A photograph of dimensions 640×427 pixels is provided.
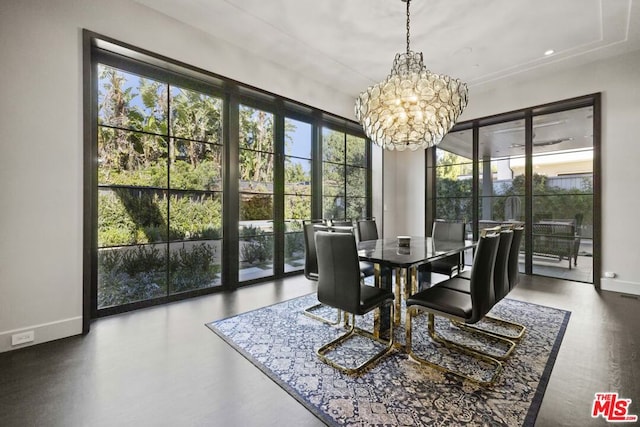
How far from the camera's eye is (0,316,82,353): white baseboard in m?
2.17

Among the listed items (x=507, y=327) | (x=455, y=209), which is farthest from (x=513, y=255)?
(x=455, y=209)

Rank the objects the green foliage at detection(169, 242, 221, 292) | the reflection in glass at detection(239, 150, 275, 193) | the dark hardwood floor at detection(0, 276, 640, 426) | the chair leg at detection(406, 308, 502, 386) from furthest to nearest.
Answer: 1. the reflection in glass at detection(239, 150, 275, 193)
2. the green foliage at detection(169, 242, 221, 292)
3. the chair leg at detection(406, 308, 502, 386)
4. the dark hardwood floor at detection(0, 276, 640, 426)

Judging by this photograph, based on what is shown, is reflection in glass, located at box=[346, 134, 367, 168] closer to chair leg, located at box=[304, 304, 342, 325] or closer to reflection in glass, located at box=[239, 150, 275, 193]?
reflection in glass, located at box=[239, 150, 275, 193]

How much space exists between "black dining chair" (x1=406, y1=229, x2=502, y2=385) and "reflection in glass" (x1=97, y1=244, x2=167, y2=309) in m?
2.75

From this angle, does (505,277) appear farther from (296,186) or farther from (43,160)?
(43,160)

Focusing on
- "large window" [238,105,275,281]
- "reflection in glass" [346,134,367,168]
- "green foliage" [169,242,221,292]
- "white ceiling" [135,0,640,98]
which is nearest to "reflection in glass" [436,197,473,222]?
"reflection in glass" [346,134,367,168]

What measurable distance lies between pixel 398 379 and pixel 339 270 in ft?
2.64

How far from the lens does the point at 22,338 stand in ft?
7.29

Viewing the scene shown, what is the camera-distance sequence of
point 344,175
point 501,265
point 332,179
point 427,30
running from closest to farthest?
point 501,265, point 427,30, point 332,179, point 344,175

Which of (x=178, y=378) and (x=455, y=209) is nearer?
(x=178, y=378)

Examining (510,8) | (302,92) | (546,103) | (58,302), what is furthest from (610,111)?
(58,302)

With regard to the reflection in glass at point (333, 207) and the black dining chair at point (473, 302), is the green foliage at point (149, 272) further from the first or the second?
the black dining chair at point (473, 302)

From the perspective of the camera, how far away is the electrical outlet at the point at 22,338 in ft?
7.18

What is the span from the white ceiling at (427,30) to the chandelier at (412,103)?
594 mm
